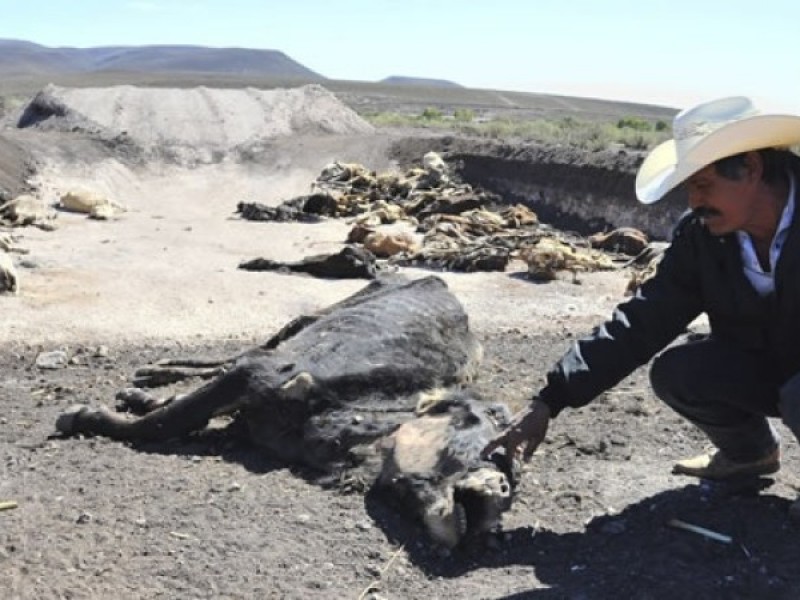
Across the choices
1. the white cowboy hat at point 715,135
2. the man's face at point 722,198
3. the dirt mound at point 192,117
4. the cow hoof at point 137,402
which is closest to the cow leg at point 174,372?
the cow hoof at point 137,402

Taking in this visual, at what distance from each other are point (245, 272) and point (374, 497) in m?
7.11

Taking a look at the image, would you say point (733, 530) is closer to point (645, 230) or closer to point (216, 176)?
point (645, 230)

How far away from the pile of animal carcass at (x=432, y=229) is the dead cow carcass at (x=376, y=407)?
5622 mm

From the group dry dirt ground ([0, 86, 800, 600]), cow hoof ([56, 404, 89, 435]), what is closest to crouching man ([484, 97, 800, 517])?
dry dirt ground ([0, 86, 800, 600])

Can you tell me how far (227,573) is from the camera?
3.76 m

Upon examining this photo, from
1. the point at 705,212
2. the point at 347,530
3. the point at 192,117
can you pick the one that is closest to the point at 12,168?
the point at 192,117

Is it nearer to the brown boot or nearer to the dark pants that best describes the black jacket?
the dark pants

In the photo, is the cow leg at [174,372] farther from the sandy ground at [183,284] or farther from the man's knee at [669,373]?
the man's knee at [669,373]

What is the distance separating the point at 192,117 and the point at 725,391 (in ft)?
72.9

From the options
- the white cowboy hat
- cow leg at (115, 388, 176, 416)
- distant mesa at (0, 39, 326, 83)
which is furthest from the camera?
distant mesa at (0, 39, 326, 83)

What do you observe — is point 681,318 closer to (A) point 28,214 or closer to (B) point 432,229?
(B) point 432,229

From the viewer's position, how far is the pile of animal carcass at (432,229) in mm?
11672

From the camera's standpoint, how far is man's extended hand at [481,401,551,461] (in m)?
3.72

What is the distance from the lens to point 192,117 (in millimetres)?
24938
